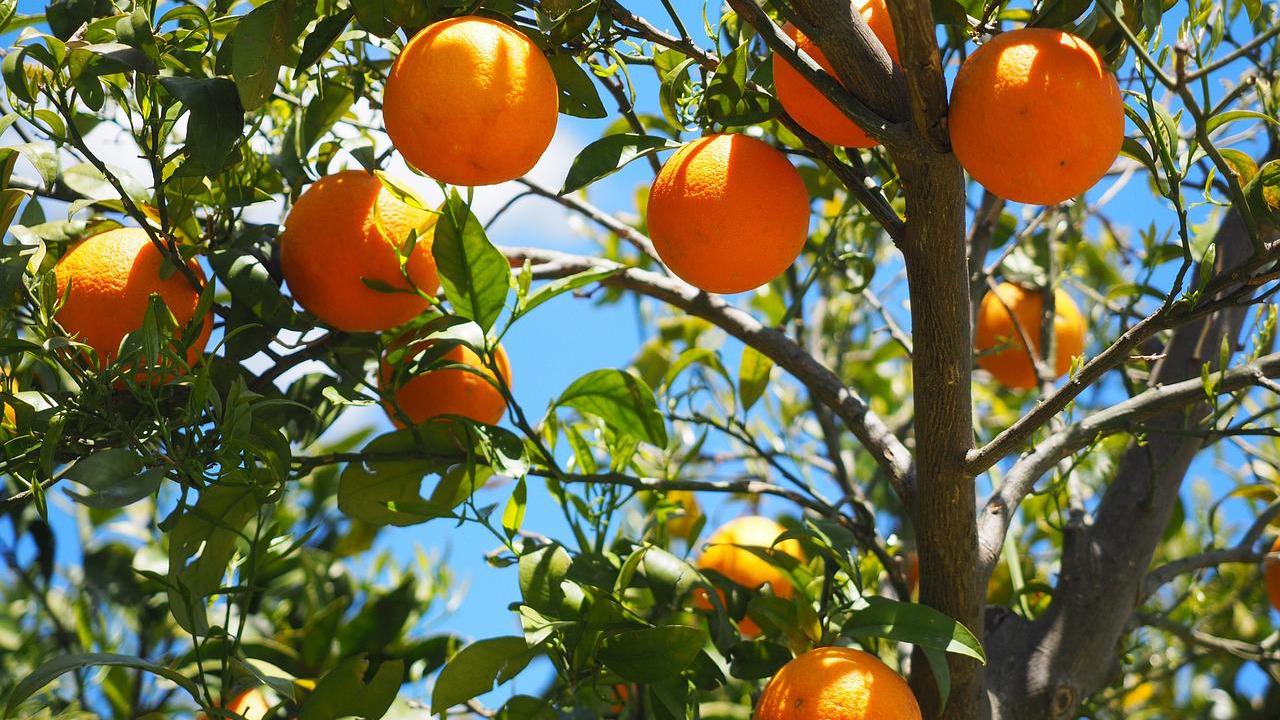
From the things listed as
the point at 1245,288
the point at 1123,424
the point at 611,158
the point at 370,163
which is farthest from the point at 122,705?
the point at 1245,288

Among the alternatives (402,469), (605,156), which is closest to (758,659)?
(402,469)

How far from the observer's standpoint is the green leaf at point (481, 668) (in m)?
0.93

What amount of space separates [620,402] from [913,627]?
359mm

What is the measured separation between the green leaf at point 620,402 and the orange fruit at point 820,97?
1.12ft

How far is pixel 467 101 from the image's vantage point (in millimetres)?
759

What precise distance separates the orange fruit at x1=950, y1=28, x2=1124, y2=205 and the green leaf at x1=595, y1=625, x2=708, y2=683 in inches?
17.1

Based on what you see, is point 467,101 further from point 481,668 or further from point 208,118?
point 481,668

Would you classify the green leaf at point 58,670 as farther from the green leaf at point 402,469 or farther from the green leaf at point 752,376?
the green leaf at point 752,376

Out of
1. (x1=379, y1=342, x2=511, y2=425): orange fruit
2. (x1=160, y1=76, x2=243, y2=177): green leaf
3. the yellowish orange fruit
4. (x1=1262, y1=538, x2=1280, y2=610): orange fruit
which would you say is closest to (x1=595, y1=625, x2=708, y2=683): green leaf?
(x1=379, y1=342, x2=511, y2=425): orange fruit

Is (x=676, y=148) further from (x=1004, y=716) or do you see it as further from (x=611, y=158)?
(x=1004, y=716)

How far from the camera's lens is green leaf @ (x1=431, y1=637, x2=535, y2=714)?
36.6 inches

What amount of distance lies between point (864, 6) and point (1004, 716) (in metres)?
0.73

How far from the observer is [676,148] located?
2.97ft

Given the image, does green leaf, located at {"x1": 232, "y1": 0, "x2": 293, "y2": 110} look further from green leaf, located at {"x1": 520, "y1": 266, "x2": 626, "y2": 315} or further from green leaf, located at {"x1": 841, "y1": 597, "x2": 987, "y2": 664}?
green leaf, located at {"x1": 841, "y1": 597, "x2": 987, "y2": 664}
